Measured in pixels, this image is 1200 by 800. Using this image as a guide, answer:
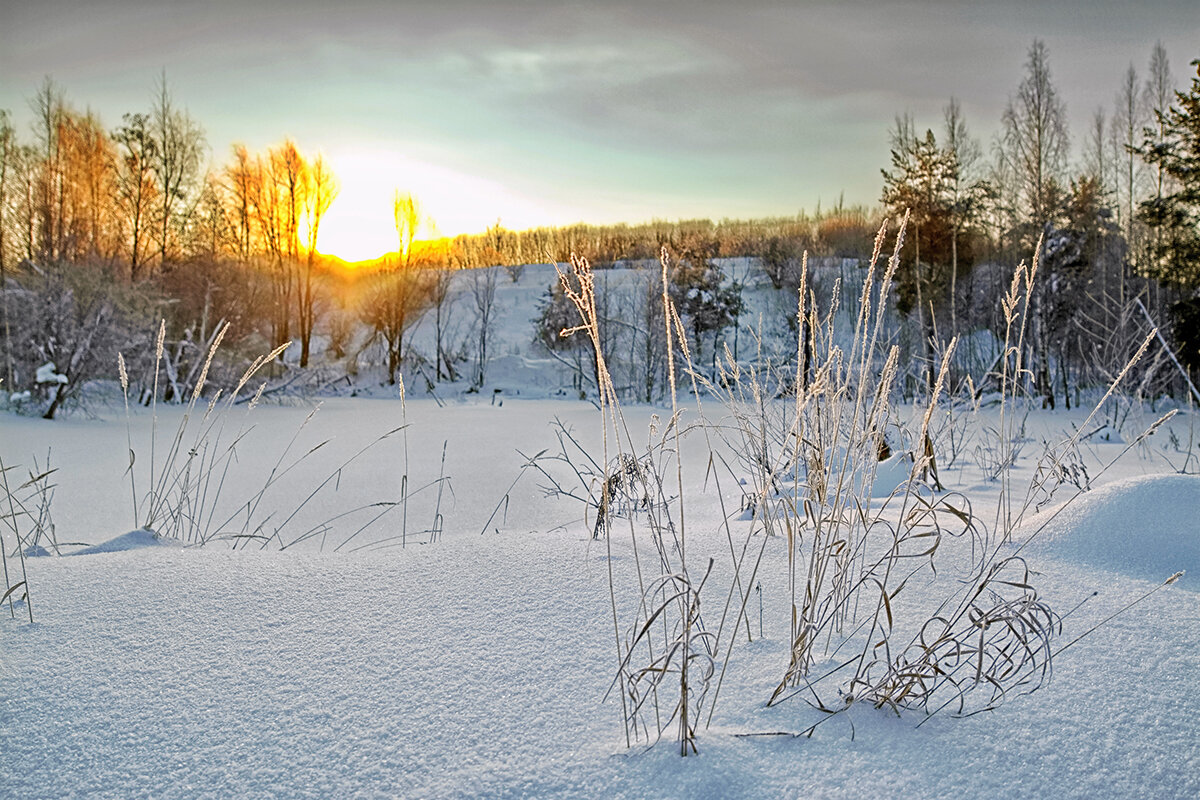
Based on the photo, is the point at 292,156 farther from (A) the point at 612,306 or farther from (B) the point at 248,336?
(A) the point at 612,306

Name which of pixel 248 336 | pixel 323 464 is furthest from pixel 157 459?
pixel 248 336

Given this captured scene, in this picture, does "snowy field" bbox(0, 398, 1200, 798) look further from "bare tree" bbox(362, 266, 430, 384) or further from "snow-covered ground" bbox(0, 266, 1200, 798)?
"bare tree" bbox(362, 266, 430, 384)

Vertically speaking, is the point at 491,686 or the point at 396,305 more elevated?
the point at 396,305

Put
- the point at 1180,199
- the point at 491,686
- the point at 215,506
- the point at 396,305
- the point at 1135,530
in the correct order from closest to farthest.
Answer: the point at 491,686 → the point at 1135,530 → the point at 215,506 → the point at 1180,199 → the point at 396,305

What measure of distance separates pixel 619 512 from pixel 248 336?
38.1 feet

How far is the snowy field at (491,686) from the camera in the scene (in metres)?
0.87

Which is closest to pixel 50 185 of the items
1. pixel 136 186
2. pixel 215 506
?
pixel 136 186

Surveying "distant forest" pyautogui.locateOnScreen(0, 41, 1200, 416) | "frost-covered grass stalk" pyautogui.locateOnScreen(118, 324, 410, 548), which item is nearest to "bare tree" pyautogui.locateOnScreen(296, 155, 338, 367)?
"distant forest" pyautogui.locateOnScreen(0, 41, 1200, 416)

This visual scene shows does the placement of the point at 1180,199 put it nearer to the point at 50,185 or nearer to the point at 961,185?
the point at 961,185

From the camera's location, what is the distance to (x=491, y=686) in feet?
3.58

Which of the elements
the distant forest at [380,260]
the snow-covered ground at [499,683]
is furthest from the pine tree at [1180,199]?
the snow-covered ground at [499,683]

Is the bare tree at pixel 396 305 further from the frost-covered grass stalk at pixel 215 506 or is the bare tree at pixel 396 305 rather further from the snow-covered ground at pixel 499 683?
the snow-covered ground at pixel 499 683

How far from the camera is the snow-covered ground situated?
873 millimetres

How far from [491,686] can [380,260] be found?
18.1 metres
